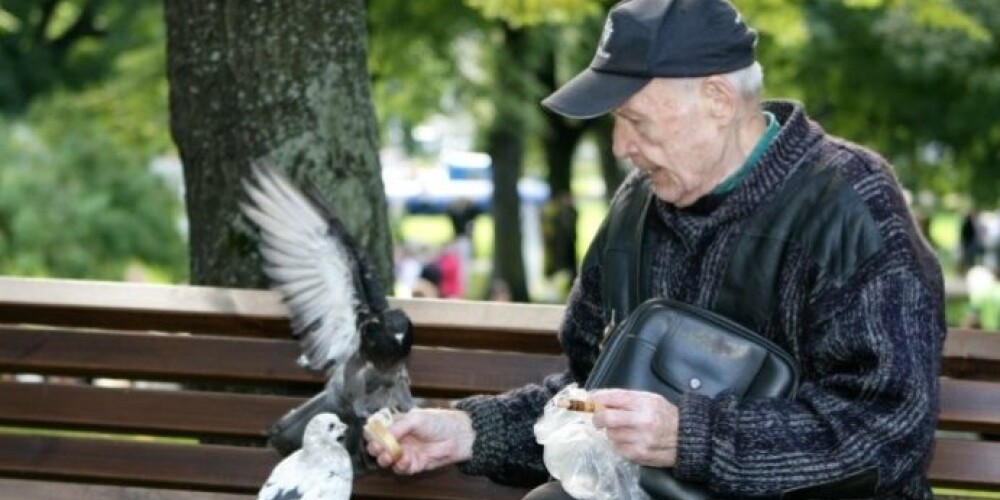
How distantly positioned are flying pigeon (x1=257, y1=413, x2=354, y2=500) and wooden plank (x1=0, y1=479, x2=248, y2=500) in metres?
0.77

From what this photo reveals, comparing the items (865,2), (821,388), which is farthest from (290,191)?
(865,2)

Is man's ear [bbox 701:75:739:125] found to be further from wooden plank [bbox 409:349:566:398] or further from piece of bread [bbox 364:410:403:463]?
wooden plank [bbox 409:349:566:398]

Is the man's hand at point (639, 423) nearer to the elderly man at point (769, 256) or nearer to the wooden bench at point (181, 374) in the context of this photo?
the elderly man at point (769, 256)

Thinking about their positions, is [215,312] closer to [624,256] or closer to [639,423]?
[624,256]

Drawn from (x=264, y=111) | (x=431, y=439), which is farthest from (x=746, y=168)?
(x=264, y=111)

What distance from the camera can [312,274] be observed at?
506 cm

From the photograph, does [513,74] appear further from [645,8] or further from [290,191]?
[645,8]

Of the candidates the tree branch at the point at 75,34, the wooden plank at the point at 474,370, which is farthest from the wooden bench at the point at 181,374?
the tree branch at the point at 75,34

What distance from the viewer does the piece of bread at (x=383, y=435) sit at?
4055 millimetres

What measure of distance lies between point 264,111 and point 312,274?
46.8 inches

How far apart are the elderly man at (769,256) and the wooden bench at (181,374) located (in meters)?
0.93

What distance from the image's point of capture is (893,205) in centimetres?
368

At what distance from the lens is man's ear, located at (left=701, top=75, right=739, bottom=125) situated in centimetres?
376

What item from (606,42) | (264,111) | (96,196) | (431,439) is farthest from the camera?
(96,196)
